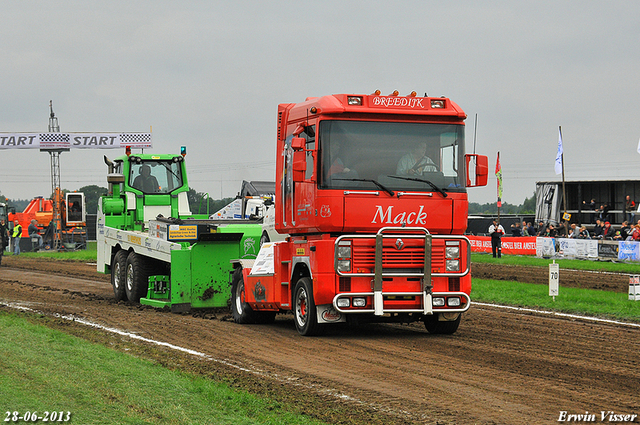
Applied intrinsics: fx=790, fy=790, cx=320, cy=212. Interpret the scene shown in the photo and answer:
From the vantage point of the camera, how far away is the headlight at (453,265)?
38.1 ft

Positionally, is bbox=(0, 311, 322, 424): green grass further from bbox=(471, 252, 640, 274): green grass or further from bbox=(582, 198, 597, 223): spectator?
bbox=(582, 198, 597, 223): spectator

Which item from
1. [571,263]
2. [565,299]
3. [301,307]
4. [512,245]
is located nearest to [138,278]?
[301,307]

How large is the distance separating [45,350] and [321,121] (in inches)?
189

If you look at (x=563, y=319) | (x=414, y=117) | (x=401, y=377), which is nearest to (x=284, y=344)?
(x=401, y=377)

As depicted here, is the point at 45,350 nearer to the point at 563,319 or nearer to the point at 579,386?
the point at 579,386

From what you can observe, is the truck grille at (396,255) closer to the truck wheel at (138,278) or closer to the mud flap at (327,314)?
the mud flap at (327,314)

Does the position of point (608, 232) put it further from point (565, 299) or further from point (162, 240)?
point (162, 240)

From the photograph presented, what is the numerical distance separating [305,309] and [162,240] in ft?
15.5

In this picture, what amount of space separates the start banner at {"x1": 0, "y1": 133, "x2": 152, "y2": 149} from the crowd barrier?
82.4 feet

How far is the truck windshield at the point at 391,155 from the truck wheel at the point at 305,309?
165 centimetres

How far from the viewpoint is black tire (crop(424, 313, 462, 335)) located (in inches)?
481

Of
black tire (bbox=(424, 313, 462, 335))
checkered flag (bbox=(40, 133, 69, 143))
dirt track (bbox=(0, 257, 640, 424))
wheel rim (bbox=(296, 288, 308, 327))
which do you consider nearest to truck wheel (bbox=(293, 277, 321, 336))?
wheel rim (bbox=(296, 288, 308, 327))

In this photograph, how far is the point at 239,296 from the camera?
14.2 metres

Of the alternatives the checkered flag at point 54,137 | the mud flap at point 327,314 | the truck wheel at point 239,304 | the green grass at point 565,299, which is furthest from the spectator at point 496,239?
the checkered flag at point 54,137
